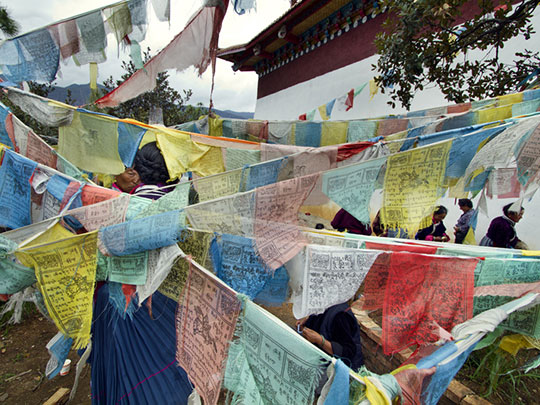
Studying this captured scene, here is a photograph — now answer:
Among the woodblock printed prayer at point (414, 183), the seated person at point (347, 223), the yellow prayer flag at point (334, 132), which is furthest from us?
the yellow prayer flag at point (334, 132)

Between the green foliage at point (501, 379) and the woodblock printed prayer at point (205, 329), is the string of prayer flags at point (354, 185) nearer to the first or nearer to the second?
the woodblock printed prayer at point (205, 329)

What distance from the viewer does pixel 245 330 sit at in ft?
2.92

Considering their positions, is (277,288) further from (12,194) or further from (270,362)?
(12,194)

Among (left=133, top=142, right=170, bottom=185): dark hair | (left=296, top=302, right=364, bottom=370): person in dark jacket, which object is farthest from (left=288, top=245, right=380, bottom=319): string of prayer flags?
(left=133, top=142, right=170, bottom=185): dark hair

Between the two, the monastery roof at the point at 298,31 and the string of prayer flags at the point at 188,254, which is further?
the monastery roof at the point at 298,31

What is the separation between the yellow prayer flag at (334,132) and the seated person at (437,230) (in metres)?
1.92

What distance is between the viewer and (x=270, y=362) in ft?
2.71

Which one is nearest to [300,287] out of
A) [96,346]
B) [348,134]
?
[96,346]

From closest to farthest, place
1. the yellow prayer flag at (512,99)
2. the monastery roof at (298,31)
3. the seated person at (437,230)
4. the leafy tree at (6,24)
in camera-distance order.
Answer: the yellow prayer flag at (512,99) < the seated person at (437,230) < the monastery roof at (298,31) < the leafy tree at (6,24)

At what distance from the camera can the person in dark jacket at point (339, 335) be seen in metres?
1.72

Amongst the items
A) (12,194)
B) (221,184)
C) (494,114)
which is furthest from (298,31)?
(12,194)

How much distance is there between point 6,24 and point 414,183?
55.1 ft

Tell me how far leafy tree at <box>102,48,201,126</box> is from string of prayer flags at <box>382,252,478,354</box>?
812 centimetres

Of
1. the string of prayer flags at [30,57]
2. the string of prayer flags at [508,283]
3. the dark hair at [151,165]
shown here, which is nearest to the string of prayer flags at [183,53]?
the string of prayer flags at [30,57]
